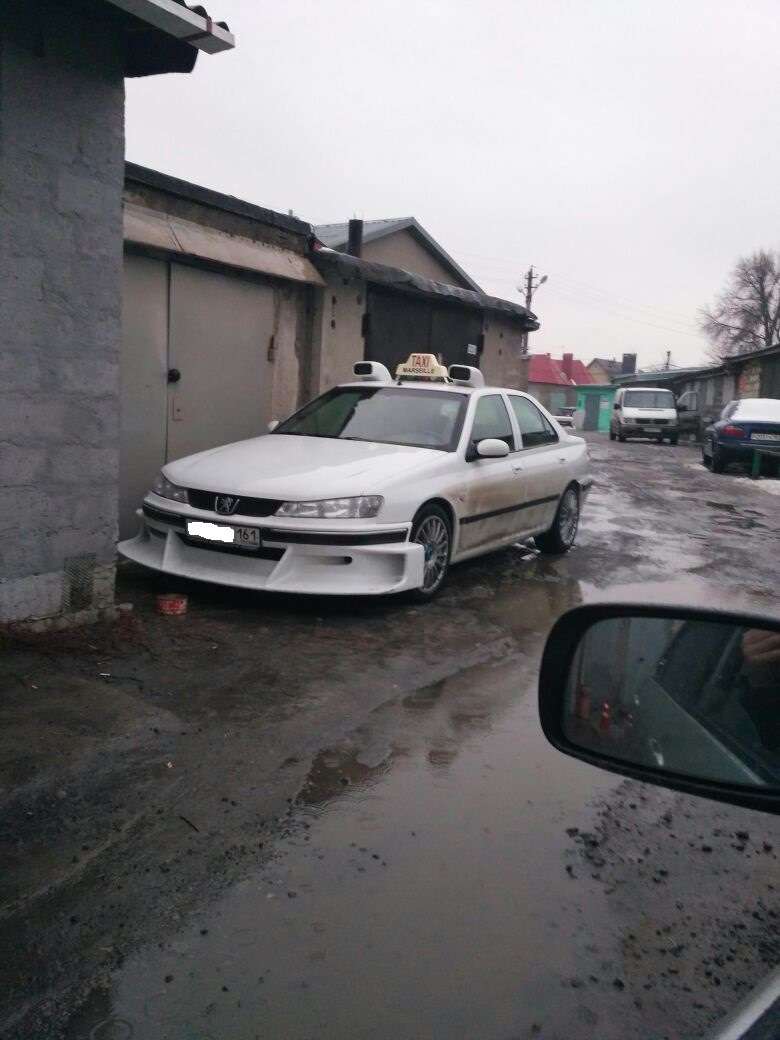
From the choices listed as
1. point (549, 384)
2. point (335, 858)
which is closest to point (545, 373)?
point (549, 384)

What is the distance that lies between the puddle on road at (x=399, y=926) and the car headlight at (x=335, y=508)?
2.02m

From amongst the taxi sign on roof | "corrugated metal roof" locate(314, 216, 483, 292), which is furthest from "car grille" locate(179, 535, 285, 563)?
"corrugated metal roof" locate(314, 216, 483, 292)

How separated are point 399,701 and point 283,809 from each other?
127 centimetres

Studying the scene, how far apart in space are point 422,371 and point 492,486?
2365mm

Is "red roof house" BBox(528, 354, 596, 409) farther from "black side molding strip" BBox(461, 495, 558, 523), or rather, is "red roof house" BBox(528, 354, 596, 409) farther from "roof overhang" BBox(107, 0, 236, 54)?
"roof overhang" BBox(107, 0, 236, 54)

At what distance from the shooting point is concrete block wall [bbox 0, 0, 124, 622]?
4.62 metres

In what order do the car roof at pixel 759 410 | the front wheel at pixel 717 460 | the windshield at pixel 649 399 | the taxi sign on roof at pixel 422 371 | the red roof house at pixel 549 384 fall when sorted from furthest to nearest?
the red roof house at pixel 549 384 → the windshield at pixel 649 399 → the front wheel at pixel 717 460 → the car roof at pixel 759 410 → the taxi sign on roof at pixel 422 371

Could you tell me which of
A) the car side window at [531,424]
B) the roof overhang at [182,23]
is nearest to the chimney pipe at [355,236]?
the car side window at [531,424]

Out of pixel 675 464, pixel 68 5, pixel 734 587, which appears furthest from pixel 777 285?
pixel 68 5

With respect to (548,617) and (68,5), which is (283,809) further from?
(68,5)

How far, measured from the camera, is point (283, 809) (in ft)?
11.0

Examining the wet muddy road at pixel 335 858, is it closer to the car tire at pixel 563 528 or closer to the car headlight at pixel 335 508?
the car headlight at pixel 335 508

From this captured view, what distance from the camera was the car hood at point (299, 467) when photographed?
19.0ft

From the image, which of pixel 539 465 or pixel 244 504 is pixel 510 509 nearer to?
pixel 539 465
